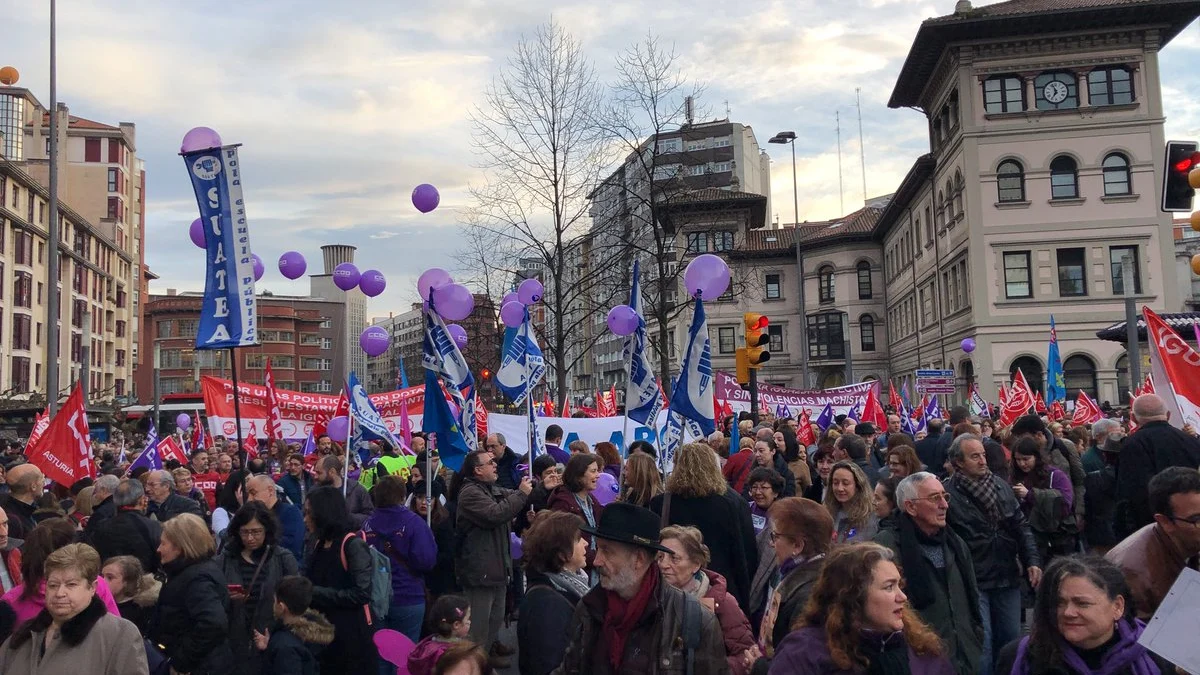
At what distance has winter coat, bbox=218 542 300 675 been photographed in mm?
5828

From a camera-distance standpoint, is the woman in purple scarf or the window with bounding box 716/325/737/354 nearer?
the woman in purple scarf

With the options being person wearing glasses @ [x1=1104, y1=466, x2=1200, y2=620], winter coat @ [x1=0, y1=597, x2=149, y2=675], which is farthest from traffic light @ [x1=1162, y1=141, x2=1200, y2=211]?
winter coat @ [x1=0, y1=597, x2=149, y2=675]

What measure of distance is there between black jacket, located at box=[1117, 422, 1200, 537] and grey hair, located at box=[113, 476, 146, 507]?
267 inches

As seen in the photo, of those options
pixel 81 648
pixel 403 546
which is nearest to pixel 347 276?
pixel 403 546

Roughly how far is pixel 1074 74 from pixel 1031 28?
2.52 meters

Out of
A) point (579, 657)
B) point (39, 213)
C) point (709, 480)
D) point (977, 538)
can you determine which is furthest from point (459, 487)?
point (39, 213)

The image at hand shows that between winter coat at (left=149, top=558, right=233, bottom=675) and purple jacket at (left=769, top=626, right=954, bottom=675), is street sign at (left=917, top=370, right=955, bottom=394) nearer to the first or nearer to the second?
winter coat at (left=149, top=558, right=233, bottom=675)

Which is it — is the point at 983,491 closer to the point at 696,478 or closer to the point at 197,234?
the point at 696,478

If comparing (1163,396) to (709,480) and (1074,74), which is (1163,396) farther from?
(1074,74)

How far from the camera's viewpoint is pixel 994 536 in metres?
6.84

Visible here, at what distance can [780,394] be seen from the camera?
905 inches

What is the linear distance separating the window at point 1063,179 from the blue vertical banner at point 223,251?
127 feet

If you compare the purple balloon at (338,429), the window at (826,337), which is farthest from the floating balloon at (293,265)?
the window at (826,337)

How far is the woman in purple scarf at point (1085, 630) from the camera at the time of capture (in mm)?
3578
